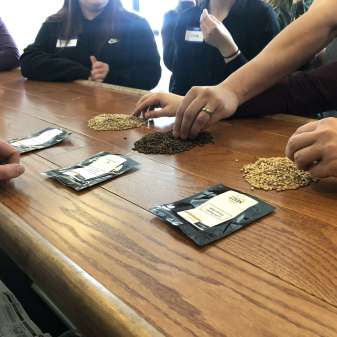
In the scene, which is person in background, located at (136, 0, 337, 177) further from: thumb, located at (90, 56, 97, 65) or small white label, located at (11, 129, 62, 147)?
thumb, located at (90, 56, 97, 65)

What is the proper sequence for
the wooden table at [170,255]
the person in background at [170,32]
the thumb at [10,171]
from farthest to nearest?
the person in background at [170,32]
the thumb at [10,171]
the wooden table at [170,255]

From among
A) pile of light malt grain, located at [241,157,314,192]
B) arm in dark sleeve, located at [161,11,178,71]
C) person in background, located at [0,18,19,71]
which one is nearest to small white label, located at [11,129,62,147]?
pile of light malt grain, located at [241,157,314,192]

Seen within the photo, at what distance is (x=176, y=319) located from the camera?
14.7 inches

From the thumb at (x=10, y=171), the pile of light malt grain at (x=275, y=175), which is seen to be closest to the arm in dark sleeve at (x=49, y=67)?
the thumb at (x=10, y=171)

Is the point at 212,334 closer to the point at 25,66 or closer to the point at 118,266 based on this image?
the point at 118,266

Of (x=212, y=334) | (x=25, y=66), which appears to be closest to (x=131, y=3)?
(x=25, y=66)

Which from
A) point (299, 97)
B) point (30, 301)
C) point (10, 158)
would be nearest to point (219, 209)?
point (10, 158)

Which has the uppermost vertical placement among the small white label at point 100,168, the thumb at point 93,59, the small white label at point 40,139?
the thumb at point 93,59

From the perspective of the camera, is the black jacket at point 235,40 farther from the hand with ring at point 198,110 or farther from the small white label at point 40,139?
the small white label at point 40,139

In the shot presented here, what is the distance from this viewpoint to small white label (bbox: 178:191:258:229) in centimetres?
53

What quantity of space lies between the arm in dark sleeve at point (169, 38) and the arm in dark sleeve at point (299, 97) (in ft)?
3.34

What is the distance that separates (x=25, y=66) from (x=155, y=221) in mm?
1397

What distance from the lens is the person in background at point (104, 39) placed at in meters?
1.91

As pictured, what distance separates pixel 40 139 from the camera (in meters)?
0.89
